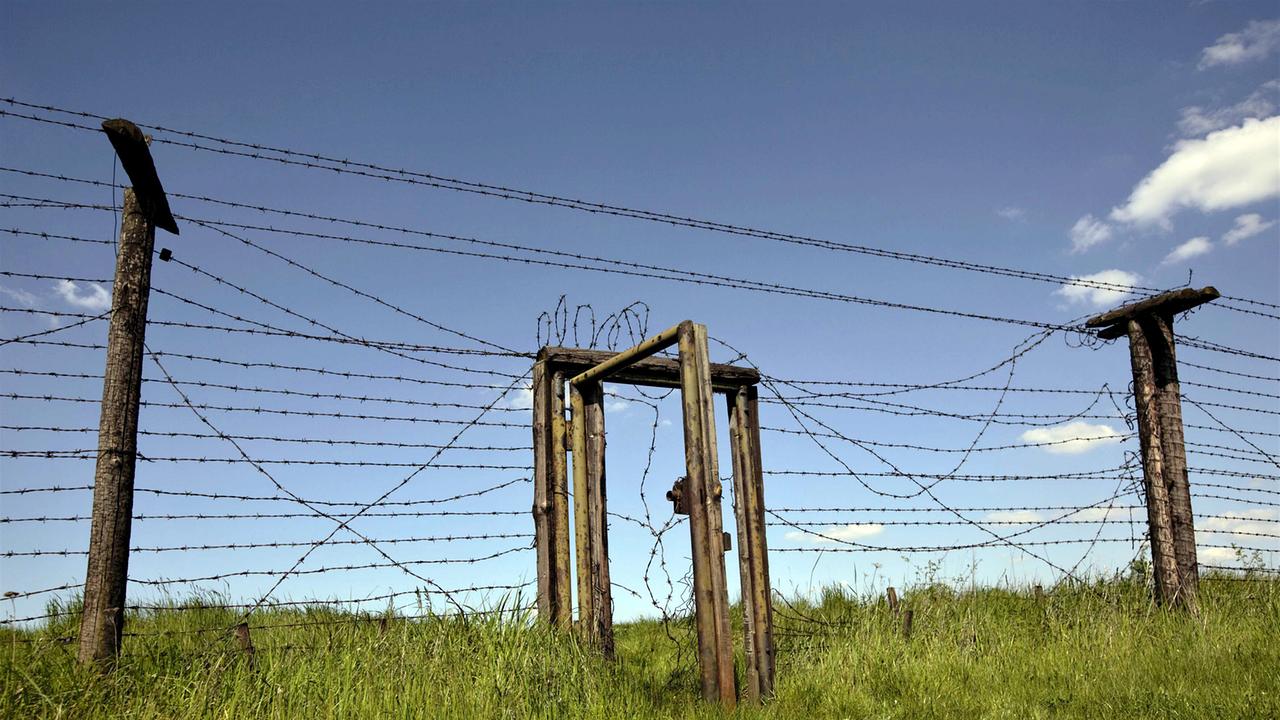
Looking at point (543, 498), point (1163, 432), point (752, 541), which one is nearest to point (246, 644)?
point (543, 498)

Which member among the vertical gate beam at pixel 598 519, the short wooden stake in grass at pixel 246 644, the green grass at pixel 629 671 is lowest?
the green grass at pixel 629 671

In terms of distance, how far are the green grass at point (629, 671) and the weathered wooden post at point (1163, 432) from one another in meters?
0.80

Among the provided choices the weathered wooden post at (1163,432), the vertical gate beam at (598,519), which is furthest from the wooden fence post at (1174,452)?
the vertical gate beam at (598,519)

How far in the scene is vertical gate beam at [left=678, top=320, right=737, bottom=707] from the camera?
5906mm

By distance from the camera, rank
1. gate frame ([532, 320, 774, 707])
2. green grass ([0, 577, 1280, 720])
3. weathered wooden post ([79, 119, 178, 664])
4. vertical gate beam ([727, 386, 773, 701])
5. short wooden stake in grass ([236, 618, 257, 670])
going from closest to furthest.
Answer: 1. green grass ([0, 577, 1280, 720])
2. weathered wooden post ([79, 119, 178, 664])
3. short wooden stake in grass ([236, 618, 257, 670])
4. gate frame ([532, 320, 774, 707])
5. vertical gate beam ([727, 386, 773, 701])

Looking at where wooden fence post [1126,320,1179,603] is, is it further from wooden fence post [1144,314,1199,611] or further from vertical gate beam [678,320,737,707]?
vertical gate beam [678,320,737,707]

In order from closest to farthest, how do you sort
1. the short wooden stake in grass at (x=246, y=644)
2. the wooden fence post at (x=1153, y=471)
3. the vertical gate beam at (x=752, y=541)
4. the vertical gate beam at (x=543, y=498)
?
1. the short wooden stake in grass at (x=246, y=644)
2. the vertical gate beam at (x=752, y=541)
3. the vertical gate beam at (x=543, y=498)
4. the wooden fence post at (x=1153, y=471)

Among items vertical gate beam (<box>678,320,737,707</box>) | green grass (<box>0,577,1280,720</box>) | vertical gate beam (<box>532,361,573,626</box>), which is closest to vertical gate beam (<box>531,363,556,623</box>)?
vertical gate beam (<box>532,361,573,626</box>)

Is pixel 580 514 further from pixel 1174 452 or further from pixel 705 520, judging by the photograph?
pixel 1174 452

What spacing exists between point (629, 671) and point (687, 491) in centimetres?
138

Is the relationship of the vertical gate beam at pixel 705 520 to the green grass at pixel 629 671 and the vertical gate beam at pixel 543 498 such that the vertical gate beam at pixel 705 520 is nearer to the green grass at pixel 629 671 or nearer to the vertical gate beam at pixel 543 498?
the green grass at pixel 629 671

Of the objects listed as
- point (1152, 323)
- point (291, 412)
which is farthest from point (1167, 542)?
point (291, 412)

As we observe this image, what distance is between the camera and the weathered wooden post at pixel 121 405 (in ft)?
17.6

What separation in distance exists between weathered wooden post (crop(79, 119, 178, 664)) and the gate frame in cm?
276
